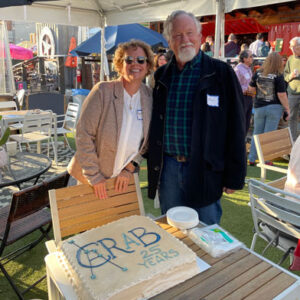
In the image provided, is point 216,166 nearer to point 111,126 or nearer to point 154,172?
point 154,172

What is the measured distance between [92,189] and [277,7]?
12749 mm

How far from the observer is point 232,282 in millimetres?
1183

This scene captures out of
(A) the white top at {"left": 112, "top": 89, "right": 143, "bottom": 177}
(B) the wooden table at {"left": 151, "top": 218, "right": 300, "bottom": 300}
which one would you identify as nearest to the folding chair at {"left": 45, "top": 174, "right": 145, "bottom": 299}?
(A) the white top at {"left": 112, "top": 89, "right": 143, "bottom": 177}

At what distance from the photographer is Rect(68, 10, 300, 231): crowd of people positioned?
178 cm

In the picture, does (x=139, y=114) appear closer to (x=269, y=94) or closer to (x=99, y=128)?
(x=99, y=128)

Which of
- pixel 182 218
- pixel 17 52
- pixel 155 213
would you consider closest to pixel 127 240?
pixel 182 218

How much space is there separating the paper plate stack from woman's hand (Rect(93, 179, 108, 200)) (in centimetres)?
43

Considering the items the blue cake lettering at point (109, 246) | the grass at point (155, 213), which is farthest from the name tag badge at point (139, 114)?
the grass at point (155, 213)

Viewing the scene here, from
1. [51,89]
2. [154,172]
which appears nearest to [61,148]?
[154,172]

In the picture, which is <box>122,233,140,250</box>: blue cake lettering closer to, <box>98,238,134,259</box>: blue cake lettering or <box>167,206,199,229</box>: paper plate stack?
<box>98,238,134,259</box>: blue cake lettering

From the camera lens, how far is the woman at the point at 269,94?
A: 4820 millimetres

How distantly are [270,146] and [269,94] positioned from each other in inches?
83.3

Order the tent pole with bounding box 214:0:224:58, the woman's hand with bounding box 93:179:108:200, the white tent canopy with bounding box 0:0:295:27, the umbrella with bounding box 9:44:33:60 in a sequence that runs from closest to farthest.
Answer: the woman's hand with bounding box 93:179:108:200, the tent pole with bounding box 214:0:224:58, the white tent canopy with bounding box 0:0:295:27, the umbrella with bounding box 9:44:33:60

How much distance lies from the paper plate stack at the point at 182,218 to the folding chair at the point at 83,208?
1.18ft
